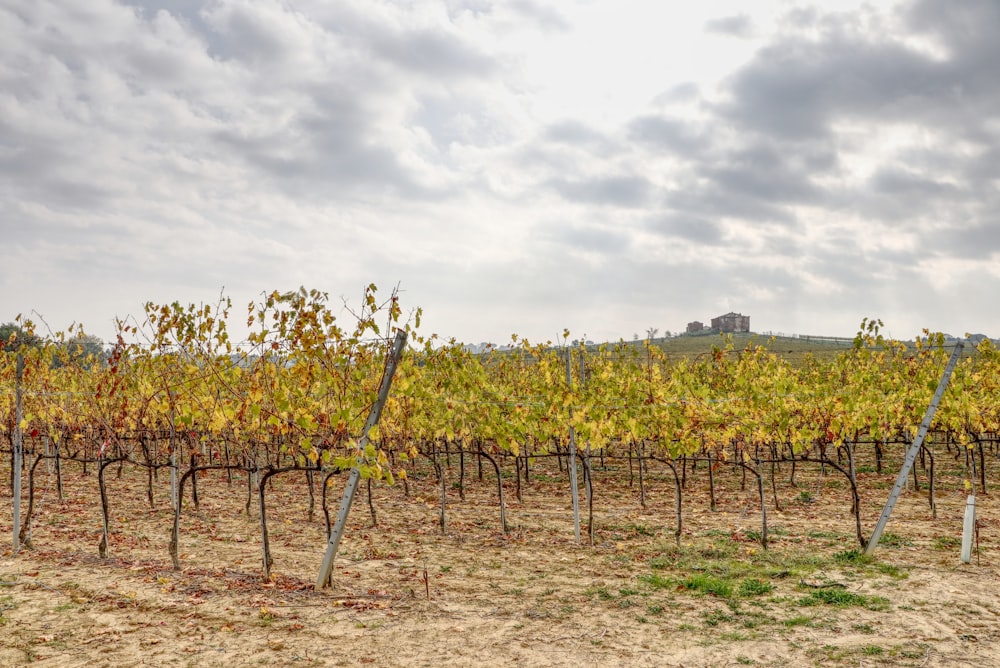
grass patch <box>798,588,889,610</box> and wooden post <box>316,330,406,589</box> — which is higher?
wooden post <box>316,330,406,589</box>

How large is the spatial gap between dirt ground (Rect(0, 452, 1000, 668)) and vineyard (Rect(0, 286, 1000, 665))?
5cm

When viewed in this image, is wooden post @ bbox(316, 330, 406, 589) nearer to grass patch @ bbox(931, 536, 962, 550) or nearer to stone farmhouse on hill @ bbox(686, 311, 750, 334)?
grass patch @ bbox(931, 536, 962, 550)

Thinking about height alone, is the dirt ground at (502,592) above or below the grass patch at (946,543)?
below

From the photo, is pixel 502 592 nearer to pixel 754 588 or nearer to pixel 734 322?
pixel 754 588

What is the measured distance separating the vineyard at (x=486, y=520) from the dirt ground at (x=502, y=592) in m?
0.05

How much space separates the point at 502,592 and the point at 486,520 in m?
4.50

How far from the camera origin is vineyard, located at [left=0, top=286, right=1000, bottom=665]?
20.8 ft

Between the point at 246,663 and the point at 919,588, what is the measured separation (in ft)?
23.6

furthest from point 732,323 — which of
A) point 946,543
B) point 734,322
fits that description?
point 946,543

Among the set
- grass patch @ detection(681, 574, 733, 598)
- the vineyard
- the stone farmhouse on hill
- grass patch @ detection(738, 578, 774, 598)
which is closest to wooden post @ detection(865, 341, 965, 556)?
the vineyard

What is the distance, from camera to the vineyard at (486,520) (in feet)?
20.8

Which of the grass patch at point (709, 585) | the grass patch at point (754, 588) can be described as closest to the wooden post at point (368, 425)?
the grass patch at point (709, 585)

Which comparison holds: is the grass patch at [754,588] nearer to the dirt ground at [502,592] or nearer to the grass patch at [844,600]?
the dirt ground at [502,592]

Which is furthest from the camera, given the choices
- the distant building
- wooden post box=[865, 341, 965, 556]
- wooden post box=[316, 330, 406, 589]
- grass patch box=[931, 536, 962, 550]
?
the distant building
